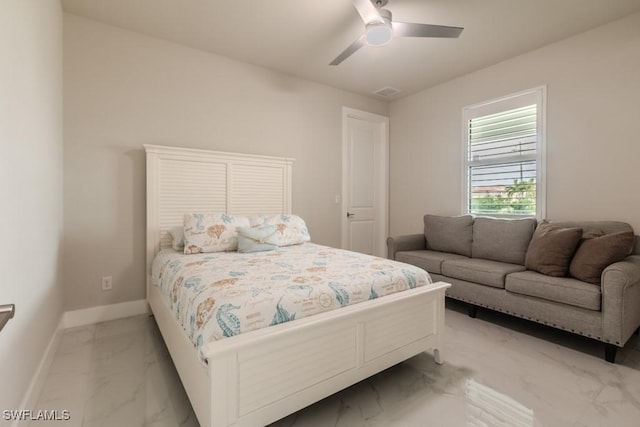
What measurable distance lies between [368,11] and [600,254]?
7.71ft

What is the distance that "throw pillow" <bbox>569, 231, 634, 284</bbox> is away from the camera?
6.89ft

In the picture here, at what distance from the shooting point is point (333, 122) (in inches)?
162

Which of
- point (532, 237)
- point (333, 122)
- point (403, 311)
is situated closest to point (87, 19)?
point (333, 122)

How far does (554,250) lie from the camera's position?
2377 mm

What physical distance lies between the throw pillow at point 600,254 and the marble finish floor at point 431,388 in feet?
1.85

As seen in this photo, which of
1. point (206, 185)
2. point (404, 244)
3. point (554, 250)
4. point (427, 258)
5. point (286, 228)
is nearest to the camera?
point (554, 250)

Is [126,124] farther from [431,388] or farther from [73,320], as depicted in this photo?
[431,388]

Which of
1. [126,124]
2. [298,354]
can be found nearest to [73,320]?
[126,124]

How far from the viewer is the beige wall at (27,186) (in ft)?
4.02

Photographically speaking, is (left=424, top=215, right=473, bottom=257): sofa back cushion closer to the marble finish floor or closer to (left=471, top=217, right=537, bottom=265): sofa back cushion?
(left=471, top=217, right=537, bottom=265): sofa back cushion

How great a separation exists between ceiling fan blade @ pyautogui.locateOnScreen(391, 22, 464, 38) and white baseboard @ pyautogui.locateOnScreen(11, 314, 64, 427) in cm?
306

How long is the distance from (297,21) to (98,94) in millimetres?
1862

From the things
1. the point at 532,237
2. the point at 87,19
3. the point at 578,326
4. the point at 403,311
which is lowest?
the point at 578,326

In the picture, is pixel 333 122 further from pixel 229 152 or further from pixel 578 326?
pixel 578 326
